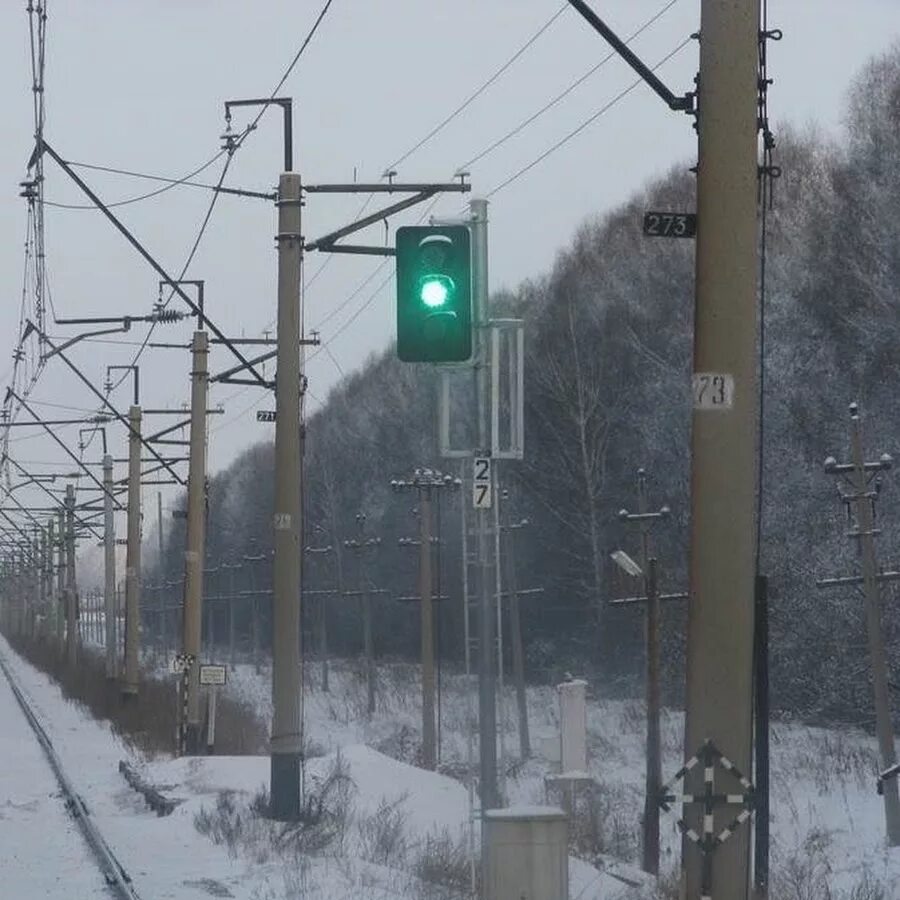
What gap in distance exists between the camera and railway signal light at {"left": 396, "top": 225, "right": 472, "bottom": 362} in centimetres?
1284

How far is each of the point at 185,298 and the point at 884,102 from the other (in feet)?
101

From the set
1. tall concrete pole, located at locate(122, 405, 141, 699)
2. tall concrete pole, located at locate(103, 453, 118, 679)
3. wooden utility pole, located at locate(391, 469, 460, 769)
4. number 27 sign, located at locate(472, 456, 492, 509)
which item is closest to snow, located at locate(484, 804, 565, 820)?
number 27 sign, located at locate(472, 456, 492, 509)

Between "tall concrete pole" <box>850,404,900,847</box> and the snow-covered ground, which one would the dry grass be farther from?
"tall concrete pole" <box>850,404,900,847</box>

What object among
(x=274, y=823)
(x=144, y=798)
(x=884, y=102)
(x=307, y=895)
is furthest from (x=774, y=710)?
(x=307, y=895)

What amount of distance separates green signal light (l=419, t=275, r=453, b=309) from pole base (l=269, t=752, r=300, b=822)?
33.2 feet

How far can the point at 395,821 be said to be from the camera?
853 inches

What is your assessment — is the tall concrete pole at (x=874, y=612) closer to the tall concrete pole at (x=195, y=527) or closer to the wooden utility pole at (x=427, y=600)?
the tall concrete pole at (x=195, y=527)

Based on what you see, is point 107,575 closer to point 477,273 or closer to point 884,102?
point 884,102

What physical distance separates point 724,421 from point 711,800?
80.5 inches

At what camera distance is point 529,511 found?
7200 centimetres

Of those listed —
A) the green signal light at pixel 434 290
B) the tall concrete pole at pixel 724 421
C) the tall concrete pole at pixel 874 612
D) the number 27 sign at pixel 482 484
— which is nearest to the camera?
the tall concrete pole at pixel 724 421

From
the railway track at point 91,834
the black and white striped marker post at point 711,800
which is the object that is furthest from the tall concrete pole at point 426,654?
the black and white striped marker post at point 711,800

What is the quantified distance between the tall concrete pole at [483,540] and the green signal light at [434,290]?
72.2 inches

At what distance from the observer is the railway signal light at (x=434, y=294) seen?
42.1ft
